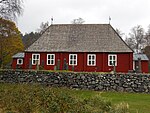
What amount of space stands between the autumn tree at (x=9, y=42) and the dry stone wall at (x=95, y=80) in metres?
25.9

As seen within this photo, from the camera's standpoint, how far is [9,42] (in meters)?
51.0

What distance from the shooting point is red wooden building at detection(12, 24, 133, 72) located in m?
33.4

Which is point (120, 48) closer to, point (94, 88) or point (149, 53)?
point (94, 88)

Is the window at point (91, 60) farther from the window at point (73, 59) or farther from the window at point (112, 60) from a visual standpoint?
the window at point (112, 60)

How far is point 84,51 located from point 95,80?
12.8 meters

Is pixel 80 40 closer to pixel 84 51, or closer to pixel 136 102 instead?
pixel 84 51

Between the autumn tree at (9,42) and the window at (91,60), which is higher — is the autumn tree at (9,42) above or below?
above

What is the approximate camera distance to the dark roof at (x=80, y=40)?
34.0 m

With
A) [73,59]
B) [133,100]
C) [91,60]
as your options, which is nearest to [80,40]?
[73,59]

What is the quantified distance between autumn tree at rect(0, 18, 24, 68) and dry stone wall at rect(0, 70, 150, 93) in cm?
2592

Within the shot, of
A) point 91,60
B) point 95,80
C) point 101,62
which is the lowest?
point 95,80

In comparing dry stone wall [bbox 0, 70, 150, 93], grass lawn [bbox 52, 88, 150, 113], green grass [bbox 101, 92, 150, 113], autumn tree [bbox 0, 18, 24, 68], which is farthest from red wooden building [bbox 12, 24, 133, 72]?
green grass [bbox 101, 92, 150, 113]

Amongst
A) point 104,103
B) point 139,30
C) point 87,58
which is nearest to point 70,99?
point 104,103

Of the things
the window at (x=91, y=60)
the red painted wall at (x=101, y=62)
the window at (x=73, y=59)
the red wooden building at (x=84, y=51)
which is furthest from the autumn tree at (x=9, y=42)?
the window at (x=91, y=60)
